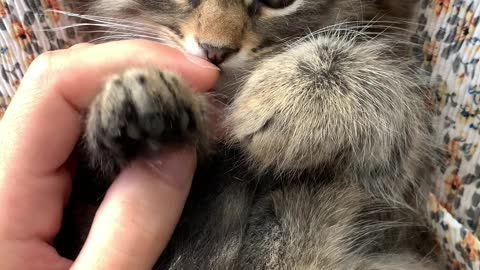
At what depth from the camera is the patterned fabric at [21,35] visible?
1.27 metres

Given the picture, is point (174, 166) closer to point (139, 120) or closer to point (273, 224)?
point (139, 120)

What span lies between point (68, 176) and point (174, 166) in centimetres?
28

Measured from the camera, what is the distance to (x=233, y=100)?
1.24 meters

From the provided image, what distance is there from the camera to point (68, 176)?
3.73 ft

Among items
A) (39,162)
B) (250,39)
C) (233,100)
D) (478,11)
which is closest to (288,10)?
(250,39)

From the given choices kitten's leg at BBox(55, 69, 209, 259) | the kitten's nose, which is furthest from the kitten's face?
kitten's leg at BBox(55, 69, 209, 259)

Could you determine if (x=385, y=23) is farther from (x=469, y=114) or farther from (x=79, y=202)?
(x=79, y=202)

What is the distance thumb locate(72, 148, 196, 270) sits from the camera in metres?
0.94

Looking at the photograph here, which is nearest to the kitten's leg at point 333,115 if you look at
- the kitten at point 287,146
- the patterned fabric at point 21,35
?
the kitten at point 287,146

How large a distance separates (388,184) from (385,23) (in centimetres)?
→ 49

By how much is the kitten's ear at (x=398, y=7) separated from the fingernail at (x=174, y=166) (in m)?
0.74

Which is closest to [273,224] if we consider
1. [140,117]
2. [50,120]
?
[140,117]

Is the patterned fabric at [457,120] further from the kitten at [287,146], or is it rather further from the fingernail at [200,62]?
the fingernail at [200,62]

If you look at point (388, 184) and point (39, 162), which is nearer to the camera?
point (39, 162)
